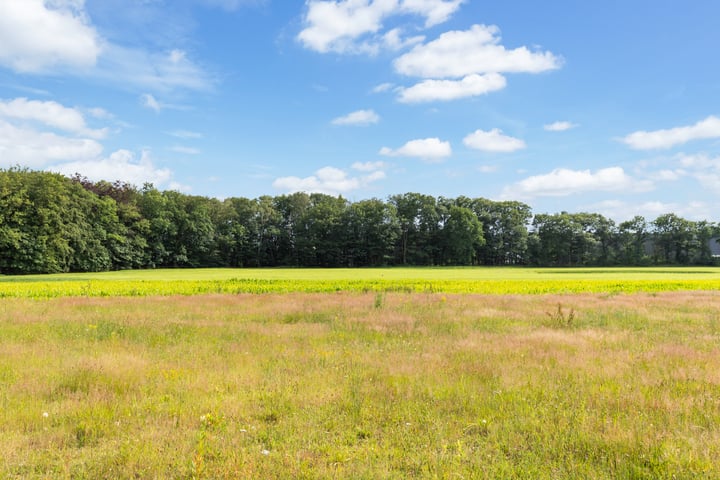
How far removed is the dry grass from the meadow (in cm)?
3

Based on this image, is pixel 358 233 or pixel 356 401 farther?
pixel 358 233

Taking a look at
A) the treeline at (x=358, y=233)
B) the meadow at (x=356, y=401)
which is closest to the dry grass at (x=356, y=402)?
the meadow at (x=356, y=401)

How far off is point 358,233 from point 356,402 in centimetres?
10050

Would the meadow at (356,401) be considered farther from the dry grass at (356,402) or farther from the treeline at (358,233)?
the treeline at (358,233)

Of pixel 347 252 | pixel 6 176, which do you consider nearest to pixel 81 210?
pixel 6 176

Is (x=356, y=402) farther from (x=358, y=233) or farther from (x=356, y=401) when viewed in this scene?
(x=358, y=233)

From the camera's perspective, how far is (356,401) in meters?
6.52

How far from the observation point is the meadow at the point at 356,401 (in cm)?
470

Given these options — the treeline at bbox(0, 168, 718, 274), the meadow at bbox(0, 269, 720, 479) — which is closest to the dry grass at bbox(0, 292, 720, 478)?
the meadow at bbox(0, 269, 720, 479)

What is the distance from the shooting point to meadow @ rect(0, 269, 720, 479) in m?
4.70

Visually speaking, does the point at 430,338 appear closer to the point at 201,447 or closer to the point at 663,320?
the point at 201,447

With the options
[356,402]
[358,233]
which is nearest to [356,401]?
[356,402]

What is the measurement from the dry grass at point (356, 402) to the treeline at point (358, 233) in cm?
7871

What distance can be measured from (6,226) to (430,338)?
7427 centimetres
